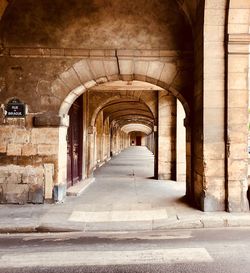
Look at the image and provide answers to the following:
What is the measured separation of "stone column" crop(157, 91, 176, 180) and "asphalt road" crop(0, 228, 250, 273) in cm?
518

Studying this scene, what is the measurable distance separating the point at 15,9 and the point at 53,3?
784mm

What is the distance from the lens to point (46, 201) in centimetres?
620

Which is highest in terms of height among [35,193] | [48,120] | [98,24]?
[98,24]

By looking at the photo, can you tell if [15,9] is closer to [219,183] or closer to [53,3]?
[53,3]

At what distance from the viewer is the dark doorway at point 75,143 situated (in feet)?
26.8

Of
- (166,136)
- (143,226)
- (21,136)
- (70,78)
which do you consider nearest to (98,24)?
(70,78)

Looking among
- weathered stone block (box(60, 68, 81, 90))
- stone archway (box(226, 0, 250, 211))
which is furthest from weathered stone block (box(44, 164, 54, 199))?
stone archway (box(226, 0, 250, 211))

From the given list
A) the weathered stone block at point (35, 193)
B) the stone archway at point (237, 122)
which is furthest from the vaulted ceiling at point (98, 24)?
the weathered stone block at point (35, 193)

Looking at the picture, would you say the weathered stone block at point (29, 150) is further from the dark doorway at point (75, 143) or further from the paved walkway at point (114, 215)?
the dark doorway at point (75, 143)

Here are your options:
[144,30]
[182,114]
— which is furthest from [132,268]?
[182,114]

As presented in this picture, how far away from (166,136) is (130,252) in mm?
6551

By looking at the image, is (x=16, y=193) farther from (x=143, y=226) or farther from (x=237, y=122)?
(x=237, y=122)

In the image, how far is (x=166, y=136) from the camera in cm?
1000

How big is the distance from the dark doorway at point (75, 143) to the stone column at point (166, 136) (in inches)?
102
